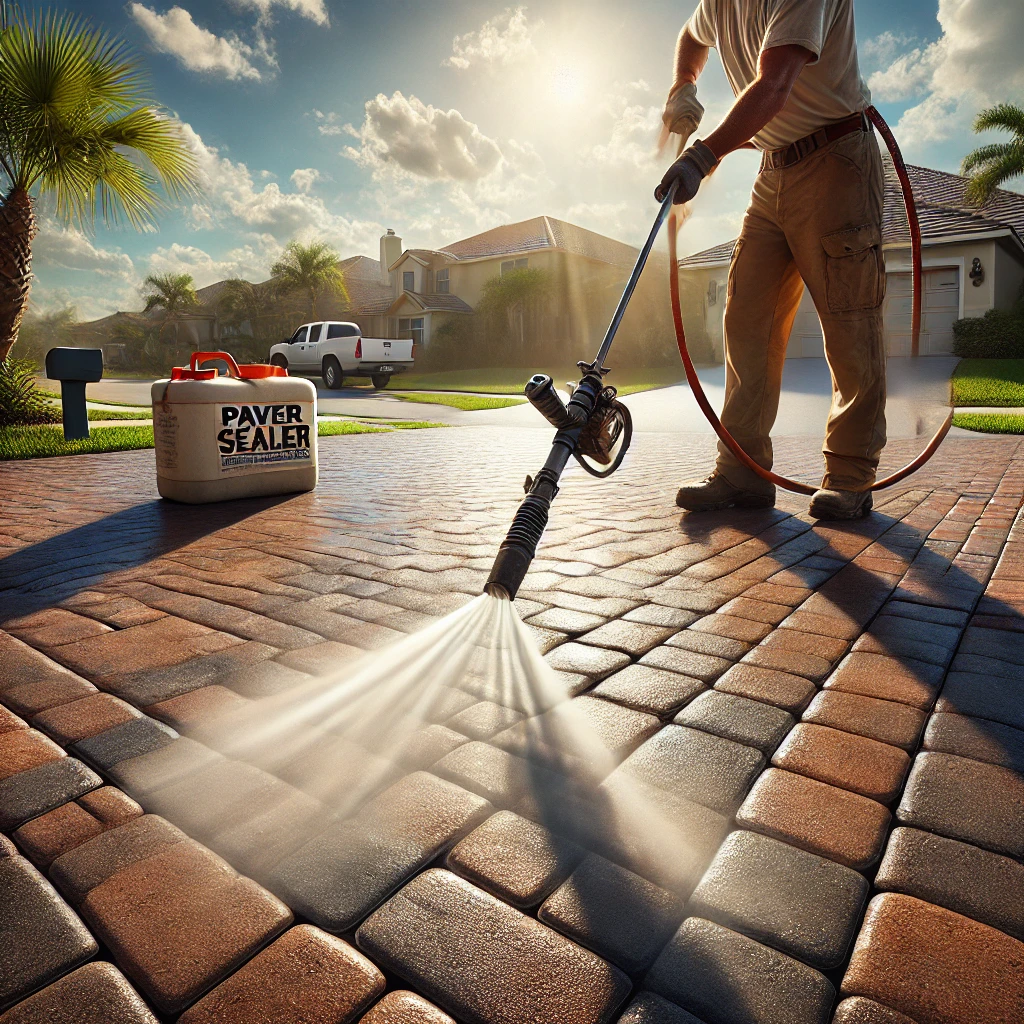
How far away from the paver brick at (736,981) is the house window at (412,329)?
37.0 metres

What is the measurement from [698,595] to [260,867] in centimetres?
177

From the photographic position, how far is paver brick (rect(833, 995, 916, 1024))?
3.08 feet

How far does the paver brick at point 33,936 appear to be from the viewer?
1.01 metres

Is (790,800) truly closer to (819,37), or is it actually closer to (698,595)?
(698,595)

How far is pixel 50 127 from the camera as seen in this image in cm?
975

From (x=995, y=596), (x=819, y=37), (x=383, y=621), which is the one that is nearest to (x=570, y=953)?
(x=383, y=621)

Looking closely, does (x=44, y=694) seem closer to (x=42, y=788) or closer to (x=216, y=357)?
(x=42, y=788)

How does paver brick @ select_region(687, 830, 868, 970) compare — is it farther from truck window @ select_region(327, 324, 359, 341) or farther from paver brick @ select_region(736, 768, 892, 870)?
truck window @ select_region(327, 324, 359, 341)

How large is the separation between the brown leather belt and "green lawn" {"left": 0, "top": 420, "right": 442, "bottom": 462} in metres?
4.81

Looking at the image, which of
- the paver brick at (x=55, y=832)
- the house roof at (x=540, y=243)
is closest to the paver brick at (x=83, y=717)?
the paver brick at (x=55, y=832)

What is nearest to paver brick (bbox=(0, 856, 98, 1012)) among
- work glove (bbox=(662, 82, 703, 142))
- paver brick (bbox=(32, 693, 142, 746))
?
paver brick (bbox=(32, 693, 142, 746))

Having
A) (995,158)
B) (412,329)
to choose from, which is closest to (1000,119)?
(995,158)

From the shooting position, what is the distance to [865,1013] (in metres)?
0.95

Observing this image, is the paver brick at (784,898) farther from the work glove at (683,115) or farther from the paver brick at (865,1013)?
the work glove at (683,115)
